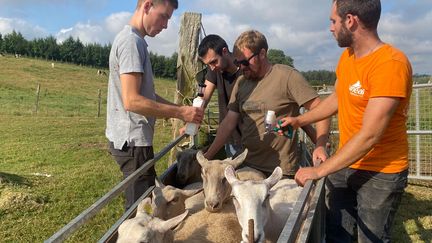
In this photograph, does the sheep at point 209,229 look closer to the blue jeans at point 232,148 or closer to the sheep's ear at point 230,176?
the sheep's ear at point 230,176

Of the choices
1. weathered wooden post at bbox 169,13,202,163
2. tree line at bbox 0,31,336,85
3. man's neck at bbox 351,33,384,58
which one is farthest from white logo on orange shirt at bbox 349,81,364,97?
tree line at bbox 0,31,336,85

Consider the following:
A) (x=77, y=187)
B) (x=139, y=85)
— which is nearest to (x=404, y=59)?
(x=139, y=85)

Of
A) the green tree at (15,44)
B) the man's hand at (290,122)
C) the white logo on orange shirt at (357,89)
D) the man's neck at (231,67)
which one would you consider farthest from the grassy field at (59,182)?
the green tree at (15,44)

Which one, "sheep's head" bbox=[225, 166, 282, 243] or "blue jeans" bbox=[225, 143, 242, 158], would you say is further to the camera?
"blue jeans" bbox=[225, 143, 242, 158]

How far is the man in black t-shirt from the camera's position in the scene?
5.12 metres

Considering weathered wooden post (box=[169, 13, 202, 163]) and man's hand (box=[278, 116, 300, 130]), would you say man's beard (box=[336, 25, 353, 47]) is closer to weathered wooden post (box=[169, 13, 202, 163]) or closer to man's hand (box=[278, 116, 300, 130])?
man's hand (box=[278, 116, 300, 130])

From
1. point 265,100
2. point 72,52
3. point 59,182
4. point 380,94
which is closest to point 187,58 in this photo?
point 59,182

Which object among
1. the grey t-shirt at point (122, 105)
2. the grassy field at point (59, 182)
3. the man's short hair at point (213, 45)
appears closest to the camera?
the grey t-shirt at point (122, 105)

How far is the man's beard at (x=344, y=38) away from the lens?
3047mm

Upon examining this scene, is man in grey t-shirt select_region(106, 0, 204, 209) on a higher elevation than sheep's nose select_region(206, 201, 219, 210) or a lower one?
higher

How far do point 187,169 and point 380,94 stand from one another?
2.89 m

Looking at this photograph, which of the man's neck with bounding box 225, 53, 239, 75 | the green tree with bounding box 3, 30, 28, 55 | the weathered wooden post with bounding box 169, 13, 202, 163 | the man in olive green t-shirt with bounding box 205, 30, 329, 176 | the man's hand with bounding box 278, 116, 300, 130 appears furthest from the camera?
the green tree with bounding box 3, 30, 28, 55

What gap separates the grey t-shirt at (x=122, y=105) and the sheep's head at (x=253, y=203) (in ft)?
3.08

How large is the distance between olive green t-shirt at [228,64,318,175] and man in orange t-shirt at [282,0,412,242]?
679 millimetres
